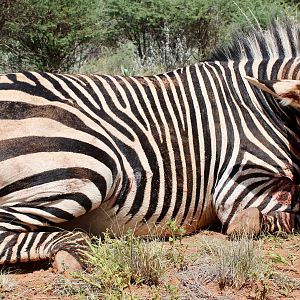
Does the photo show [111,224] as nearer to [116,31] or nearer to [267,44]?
[267,44]

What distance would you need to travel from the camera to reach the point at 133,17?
709 inches

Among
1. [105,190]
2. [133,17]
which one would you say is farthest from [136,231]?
[133,17]

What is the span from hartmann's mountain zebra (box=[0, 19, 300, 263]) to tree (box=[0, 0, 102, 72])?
10994mm

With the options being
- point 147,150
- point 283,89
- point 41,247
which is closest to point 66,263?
point 41,247

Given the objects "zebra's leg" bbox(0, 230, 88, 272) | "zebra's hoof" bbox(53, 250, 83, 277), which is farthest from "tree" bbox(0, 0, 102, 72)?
"zebra's hoof" bbox(53, 250, 83, 277)

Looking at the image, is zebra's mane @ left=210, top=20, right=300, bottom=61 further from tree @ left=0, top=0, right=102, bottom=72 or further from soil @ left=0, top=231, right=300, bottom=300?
tree @ left=0, top=0, right=102, bottom=72

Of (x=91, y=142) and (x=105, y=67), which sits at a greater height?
(x=105, y=67)

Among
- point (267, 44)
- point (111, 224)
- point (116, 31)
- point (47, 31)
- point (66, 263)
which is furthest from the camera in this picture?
point (116, 31)

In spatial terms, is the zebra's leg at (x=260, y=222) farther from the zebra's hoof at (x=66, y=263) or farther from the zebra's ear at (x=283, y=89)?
the zebra's hoof at (x=66, y=263)

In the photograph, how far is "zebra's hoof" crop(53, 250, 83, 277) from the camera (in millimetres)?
3562

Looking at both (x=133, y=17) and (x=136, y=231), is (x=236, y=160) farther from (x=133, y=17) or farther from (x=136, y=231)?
(x=133, y=17)

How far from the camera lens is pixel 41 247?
147 inches

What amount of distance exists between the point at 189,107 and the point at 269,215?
100 cm

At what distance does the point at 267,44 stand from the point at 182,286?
2472 millimetres
